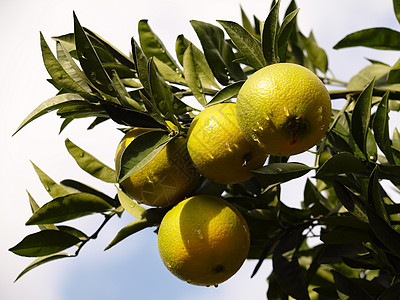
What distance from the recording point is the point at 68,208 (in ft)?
4.90

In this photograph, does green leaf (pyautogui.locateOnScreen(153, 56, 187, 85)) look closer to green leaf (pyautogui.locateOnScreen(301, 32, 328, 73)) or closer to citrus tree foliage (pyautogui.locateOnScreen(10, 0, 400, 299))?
citrus tree foliage (pyautogui.locateOnScreen(10, 0, 400, 299))

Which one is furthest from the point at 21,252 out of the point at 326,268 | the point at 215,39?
the point at 326,268

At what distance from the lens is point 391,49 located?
1.79 m

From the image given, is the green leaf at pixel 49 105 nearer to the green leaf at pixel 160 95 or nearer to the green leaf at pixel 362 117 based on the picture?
the green leaf at pixel 160 95

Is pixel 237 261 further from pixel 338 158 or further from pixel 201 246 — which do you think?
pixel 338 158

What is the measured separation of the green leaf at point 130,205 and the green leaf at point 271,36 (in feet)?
1.80

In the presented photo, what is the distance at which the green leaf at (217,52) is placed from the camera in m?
1.56

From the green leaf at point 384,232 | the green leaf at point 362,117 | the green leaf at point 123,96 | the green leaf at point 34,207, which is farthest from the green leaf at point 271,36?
the green leaf at point 34,207

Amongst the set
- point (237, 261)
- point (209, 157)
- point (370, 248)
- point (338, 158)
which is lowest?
point (370, 248)

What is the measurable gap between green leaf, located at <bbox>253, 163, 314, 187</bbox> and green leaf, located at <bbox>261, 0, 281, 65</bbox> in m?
0.27

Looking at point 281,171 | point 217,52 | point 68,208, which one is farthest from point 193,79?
point 68,208

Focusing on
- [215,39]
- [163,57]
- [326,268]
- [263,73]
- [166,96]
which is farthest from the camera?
[326,268]

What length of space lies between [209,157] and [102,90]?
0.33 metres

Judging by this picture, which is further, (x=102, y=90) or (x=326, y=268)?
(x=326, y=268)
